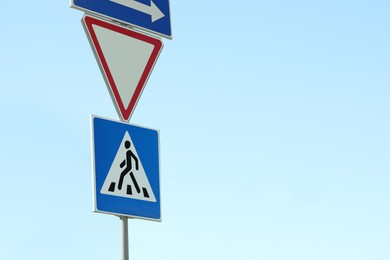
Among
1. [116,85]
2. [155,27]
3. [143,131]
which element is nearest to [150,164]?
[143,131]

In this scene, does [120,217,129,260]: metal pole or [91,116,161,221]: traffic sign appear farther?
[91,116,161,221]: traffic sign

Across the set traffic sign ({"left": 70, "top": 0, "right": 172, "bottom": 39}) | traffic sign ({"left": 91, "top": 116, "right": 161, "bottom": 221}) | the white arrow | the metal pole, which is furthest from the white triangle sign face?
the white arrow

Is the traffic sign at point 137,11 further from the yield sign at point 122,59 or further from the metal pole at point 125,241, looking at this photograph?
the metal pole at point 125,241

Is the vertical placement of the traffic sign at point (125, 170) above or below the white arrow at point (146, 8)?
below

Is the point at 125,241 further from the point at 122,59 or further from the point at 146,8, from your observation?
the point at 146,8

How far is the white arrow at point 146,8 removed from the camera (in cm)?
688

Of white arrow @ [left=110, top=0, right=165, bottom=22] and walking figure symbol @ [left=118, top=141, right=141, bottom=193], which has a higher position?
white arrow @ [left=110, top=0, right=165, bottom=22]

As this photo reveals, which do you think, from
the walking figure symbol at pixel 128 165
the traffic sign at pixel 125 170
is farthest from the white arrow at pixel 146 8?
the walking figure symbol at pixel 128 165

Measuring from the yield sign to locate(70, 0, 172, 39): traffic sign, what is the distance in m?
0.08

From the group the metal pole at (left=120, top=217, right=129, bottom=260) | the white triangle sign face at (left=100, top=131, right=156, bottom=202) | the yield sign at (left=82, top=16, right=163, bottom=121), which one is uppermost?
the yield sign at (left=82, top=16, right=163, bottom=121)

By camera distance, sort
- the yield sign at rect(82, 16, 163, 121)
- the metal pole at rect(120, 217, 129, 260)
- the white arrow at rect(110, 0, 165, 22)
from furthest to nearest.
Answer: the white arrow at rect(110, 0, 165, 22), the yield sign at rect(82, 16, 163, 121), the metal pole at rect(120, 217, 129, 260)

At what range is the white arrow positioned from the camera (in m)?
6.88

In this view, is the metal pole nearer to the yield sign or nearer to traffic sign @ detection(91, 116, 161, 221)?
traffic sign @ detection(91, 116, 161, 221)

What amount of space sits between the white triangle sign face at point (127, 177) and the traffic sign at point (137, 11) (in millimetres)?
1000
